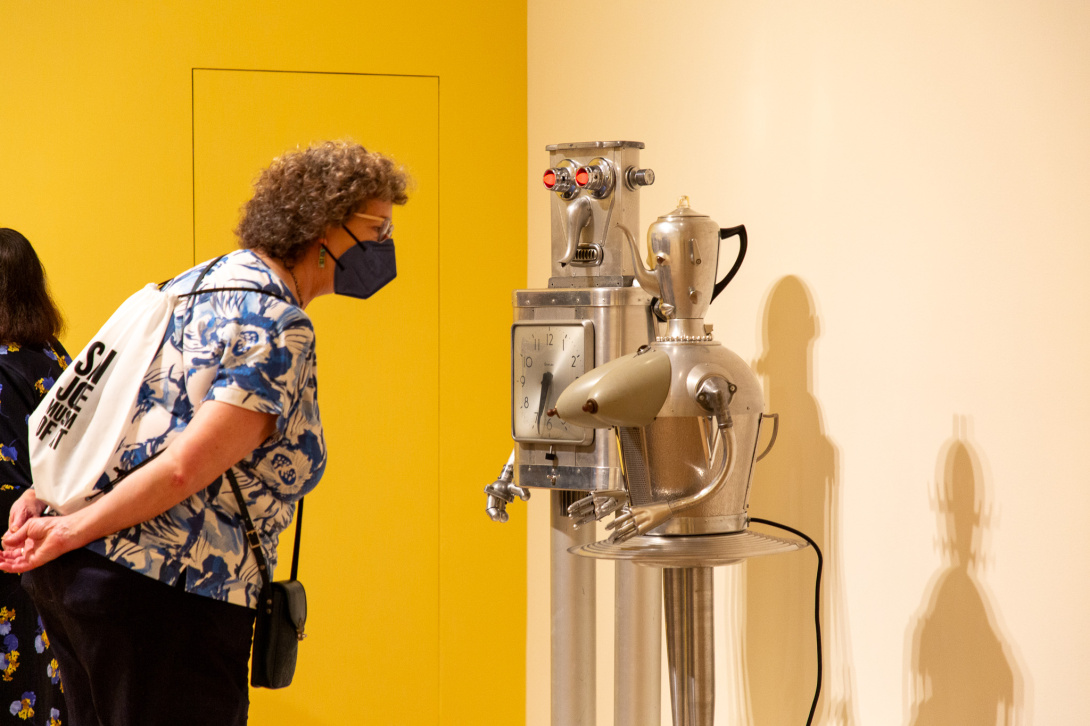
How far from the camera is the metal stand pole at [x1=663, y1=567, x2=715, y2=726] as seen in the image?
1669mm

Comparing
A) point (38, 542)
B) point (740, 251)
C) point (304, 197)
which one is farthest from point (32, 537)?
point (740, 251)

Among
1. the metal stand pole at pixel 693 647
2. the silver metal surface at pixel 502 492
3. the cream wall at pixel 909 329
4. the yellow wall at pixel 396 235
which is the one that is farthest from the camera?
the yellow wall at pixel 396 235

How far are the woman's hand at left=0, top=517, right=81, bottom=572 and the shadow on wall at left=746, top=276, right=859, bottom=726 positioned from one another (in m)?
1.24

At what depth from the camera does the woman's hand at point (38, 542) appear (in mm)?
1550

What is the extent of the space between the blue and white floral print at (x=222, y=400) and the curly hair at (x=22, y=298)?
0.86m

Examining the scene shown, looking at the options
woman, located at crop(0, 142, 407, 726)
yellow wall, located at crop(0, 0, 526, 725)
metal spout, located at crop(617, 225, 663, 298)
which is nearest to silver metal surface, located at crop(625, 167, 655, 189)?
metal spout, located at crop(617, 225, 663, 298)

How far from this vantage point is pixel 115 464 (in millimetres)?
1583

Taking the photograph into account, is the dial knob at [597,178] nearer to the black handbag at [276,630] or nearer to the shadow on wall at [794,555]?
the shadow on wall at [794,555]

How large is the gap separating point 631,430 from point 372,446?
6.16ft

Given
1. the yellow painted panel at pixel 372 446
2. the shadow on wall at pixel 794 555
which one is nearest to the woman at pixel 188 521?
the shadow on wall at pixel 794 555

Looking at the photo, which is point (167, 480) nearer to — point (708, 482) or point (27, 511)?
point (27, 511)

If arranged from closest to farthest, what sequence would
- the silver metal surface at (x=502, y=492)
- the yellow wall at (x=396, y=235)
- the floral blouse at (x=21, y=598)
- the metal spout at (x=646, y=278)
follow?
the metal spout at (x=646, y=278)
the silver metal surface at (x=502, y=492)
the floral blouse at (x=21, y=598)
the yellow wall at (x=396, y=235)

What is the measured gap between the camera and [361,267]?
1.86 metres

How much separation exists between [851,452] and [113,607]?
1219 mm
